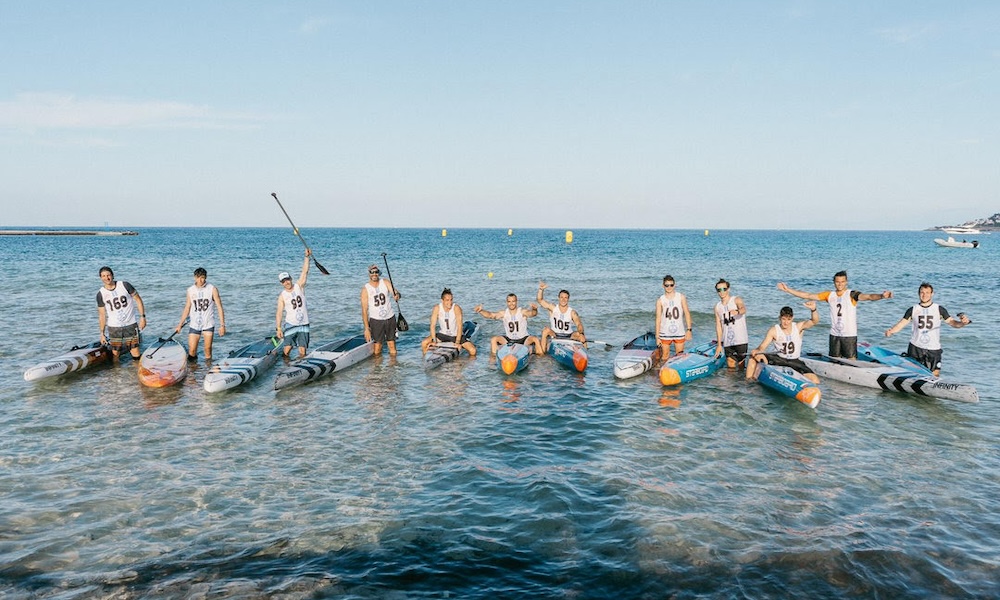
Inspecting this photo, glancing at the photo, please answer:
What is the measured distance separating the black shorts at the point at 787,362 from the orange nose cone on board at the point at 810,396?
1.33 m

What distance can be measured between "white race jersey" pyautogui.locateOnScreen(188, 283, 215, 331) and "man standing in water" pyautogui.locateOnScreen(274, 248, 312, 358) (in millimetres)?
1573

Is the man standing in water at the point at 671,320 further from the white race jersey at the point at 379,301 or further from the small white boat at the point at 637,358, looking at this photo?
the white race jersey at the point at 379,301

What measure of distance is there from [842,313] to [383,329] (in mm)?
11311

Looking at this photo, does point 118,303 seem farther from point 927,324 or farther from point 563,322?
point 927,324

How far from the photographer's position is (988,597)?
561 centimetres

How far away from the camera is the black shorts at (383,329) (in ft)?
50.9

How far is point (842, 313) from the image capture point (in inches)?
523

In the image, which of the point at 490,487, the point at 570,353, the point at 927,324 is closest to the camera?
the point at 490,487

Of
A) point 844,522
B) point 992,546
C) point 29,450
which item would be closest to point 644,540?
point 844,522

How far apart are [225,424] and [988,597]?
10.9m

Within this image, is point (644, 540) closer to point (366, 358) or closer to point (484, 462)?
point (484, 462)

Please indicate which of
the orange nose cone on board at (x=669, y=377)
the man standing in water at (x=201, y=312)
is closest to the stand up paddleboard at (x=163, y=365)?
the man standing in water at (x=201, y=312)

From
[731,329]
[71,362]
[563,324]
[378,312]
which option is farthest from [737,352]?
[71,362]

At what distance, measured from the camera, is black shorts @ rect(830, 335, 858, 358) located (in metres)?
13.5
